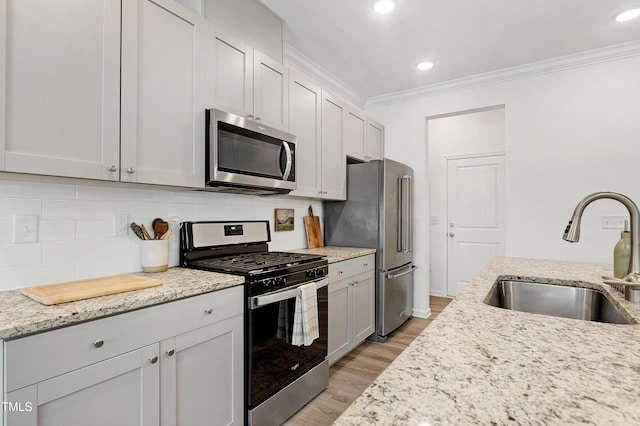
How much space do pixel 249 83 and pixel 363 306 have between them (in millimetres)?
2099

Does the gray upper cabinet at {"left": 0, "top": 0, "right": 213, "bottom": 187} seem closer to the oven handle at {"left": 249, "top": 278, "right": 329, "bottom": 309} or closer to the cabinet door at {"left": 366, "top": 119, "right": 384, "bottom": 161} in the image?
the oven handle at {"left": 249, "top": 278, "right": 329, "bottom": 309}

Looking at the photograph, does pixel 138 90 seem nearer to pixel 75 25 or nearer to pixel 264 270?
pixel 75 25

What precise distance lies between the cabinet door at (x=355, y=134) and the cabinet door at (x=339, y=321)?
138cm

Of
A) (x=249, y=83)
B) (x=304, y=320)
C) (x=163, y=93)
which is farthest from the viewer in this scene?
(x=249, y=83)

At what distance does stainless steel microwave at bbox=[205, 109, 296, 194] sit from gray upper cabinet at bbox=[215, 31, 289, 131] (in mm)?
110

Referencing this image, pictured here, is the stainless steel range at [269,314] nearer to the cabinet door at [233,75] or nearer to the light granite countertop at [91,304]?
the light granite countertop at [91,304]

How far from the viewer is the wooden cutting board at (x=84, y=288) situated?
1.20 m

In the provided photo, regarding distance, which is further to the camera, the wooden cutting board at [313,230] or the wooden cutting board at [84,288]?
the wooden cutting board at [313,230]

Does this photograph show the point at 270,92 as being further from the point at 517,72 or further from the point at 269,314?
the point at 517,72

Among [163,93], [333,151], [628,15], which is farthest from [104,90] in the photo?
[628,15]

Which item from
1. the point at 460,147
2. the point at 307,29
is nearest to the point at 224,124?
the point at 307,29

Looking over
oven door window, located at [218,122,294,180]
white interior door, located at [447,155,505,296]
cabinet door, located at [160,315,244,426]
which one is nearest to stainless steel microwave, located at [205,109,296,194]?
oven door window, located at [218,122,294,180]

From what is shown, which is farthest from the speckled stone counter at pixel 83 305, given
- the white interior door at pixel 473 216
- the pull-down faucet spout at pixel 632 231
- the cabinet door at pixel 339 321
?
the white interior door at pixel 473 216

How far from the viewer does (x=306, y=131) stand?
2.71m
